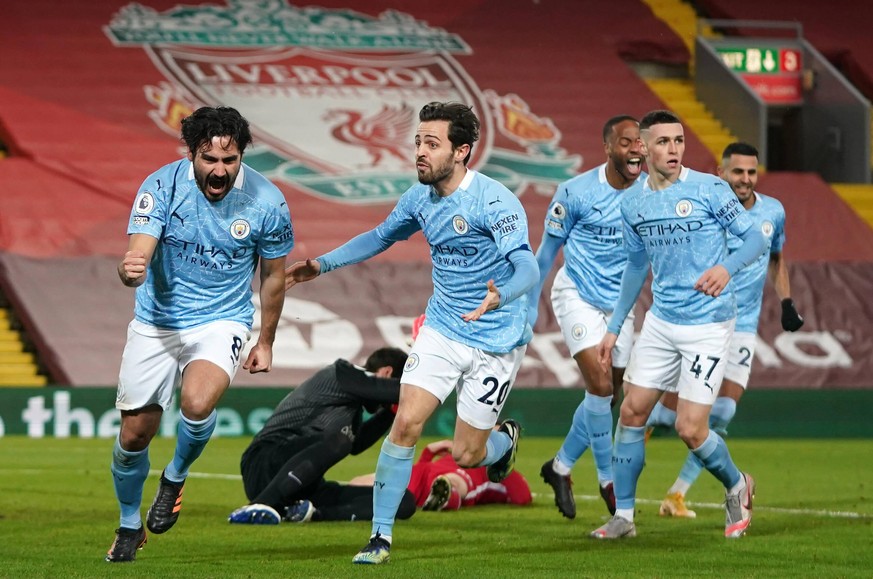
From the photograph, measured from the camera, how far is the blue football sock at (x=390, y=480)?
23.2 ft

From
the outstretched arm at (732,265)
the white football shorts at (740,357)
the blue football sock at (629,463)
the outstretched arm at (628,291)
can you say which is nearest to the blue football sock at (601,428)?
the outstretched arm at (628,291)

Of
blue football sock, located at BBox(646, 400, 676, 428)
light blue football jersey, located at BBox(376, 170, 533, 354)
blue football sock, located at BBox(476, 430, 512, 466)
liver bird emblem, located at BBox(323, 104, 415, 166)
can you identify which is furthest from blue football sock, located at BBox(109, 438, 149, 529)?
liver bird emblem, located at BBox(323, 104, 415, 166)

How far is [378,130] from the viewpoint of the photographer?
73.3 feet

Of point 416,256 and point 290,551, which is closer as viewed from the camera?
point 290,551

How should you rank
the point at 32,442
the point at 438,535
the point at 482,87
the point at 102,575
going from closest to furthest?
the point at 102,575 < the point at 438,535 < the point at 32,442 < the point at 482,87

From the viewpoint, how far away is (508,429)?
855 centimetres

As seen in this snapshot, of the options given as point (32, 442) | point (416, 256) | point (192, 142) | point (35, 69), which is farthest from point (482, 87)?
point (192, 142)

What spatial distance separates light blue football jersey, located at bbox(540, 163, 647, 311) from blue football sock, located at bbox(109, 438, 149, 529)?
331 centimetres

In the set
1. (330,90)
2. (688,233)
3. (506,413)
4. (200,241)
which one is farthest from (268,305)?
(330,90)

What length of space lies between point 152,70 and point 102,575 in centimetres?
1672

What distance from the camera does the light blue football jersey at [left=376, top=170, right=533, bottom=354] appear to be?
7.30m

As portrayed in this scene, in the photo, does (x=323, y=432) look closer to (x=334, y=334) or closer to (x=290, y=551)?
(x=290, y=551)

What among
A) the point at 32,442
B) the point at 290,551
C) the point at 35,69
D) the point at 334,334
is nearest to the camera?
the point at 290,551

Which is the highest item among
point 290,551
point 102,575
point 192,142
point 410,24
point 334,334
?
point 192,142
